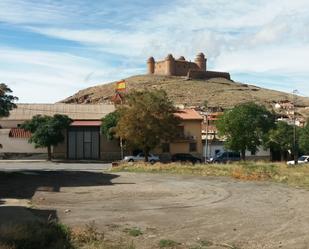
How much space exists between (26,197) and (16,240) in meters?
13.9

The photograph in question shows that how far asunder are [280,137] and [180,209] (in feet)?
190

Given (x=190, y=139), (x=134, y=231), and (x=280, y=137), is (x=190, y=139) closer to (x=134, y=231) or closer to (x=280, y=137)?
(x=280, y=137)

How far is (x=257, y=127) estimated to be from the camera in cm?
7494

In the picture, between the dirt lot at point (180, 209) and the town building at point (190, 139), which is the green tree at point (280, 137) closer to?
the town building at point (190, 139)

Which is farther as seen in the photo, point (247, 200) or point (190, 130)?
point (190, 130)

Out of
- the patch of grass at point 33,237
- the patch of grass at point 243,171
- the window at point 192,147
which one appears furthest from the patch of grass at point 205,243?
the window at point 192,147

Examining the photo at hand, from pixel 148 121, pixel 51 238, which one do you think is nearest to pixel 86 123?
pixel 148 121

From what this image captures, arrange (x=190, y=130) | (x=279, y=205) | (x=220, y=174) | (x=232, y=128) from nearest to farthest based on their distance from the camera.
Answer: (x=279, y=205)
(x=220, y=174)
(x=232, y=128)
(x=190, y=130)

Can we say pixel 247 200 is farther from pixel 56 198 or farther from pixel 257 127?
pixel 257 127

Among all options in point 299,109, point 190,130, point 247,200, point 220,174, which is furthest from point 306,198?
point 299,109

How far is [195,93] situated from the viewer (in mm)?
178250

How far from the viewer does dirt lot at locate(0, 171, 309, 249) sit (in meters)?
16.5

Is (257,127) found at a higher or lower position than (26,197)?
higher

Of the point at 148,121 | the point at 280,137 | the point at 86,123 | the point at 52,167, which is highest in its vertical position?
the point at 86,123
